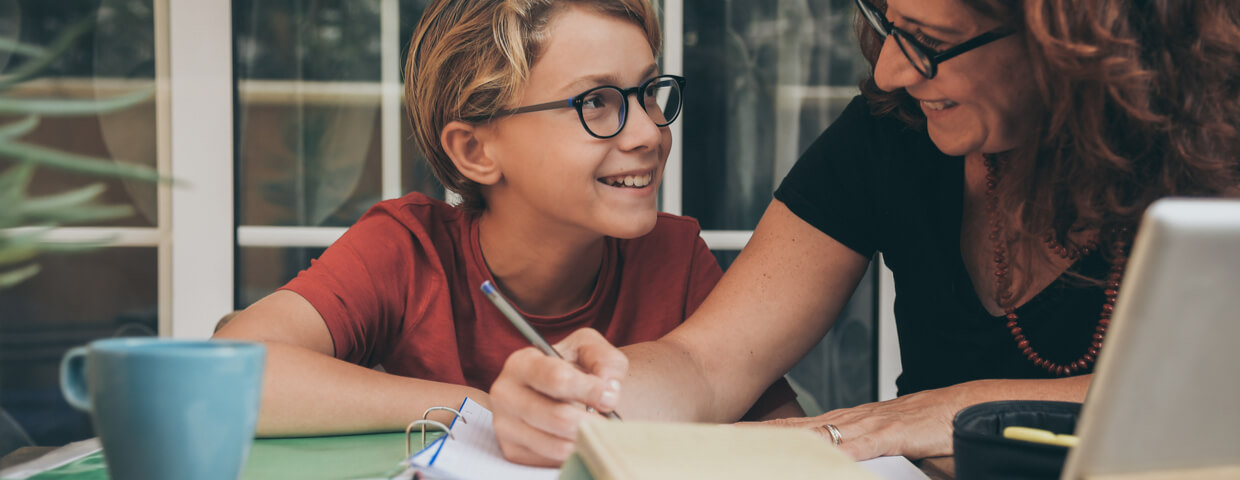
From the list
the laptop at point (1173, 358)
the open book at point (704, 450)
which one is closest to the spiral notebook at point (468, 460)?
the open book at point (704, 450)

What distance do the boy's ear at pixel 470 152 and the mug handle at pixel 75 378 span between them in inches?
32.4

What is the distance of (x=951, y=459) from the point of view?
797mm

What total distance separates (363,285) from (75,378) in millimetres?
661

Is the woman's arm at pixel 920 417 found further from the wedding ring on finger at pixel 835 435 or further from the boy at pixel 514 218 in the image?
the boy at pixel 514 218

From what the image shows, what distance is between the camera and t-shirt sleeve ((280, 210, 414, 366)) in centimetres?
111

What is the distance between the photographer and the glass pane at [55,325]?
2.33 m

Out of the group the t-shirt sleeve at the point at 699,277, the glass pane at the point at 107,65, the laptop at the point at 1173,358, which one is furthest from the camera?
the glass pane at the point at 107,65

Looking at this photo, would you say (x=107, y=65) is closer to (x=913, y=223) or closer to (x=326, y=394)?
(x=326, y=394)

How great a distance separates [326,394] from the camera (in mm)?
913

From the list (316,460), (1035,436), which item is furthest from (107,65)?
(1035,436)

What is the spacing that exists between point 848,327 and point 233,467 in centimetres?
223

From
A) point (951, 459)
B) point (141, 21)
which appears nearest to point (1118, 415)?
point (951, 459)

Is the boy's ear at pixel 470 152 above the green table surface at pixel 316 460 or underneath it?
above

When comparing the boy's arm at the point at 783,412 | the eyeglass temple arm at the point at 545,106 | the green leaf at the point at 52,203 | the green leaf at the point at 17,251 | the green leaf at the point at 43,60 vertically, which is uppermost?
the eyeglass temple arm at the point at 545,106
